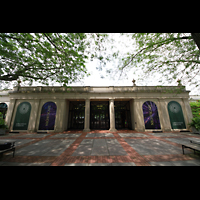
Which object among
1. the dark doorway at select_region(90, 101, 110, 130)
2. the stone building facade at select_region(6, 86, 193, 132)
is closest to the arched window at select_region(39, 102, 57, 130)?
the stone building facade at select_region(6, 86, 193, 132)

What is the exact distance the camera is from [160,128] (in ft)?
40.8

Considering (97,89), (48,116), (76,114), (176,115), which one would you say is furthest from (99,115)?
(176,115)

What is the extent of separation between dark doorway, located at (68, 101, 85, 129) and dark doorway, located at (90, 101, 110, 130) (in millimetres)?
1866

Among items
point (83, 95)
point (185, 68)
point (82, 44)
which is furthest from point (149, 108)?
point (82, 44)

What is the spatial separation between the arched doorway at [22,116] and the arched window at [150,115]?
18.0 m

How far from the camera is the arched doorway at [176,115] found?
12.4 metres

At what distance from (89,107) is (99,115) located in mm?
3224

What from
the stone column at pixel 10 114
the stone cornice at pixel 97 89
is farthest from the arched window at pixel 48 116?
the stone column at pixel 10 114
